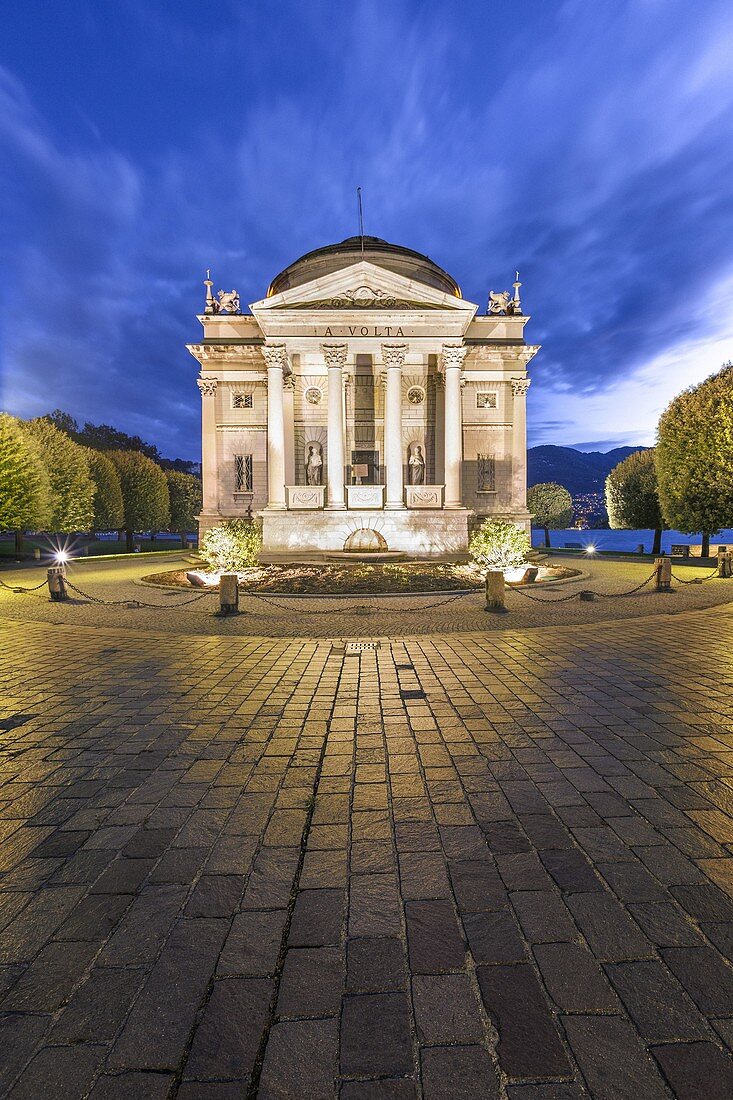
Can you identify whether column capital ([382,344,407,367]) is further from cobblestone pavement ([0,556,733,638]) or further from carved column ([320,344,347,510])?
cobblestone pavement ([0,556,733,638])

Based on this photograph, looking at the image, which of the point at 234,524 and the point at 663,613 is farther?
the point at 234,524

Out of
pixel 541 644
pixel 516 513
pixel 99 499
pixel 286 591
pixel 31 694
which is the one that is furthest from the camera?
pixel 99 499

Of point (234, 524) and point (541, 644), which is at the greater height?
point (234, 524)

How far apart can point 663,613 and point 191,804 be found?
447 inches

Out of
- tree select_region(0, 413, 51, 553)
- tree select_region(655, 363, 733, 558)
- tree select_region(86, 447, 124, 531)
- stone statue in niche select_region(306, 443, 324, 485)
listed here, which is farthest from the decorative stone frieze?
tree select_region(86, 447, 124, 531)

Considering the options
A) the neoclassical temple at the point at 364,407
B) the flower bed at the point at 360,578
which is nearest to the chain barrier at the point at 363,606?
the flower bed at the point at 360,578

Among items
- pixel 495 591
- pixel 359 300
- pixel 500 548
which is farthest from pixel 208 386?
pixel 495 591

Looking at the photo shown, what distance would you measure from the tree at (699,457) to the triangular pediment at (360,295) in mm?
12622

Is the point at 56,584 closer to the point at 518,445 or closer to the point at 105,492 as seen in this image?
the point at 518,445

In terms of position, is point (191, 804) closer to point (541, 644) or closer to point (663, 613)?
point (541, 644)

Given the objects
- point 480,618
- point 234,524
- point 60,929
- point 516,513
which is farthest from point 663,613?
point 516,513

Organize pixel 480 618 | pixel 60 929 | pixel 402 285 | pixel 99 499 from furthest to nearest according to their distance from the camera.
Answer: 1. pixel 99 499
2. pixel 402 285
3. pixel 480 618
4. pixel 60 929

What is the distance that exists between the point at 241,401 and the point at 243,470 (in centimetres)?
462

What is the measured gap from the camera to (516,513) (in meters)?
30.7
